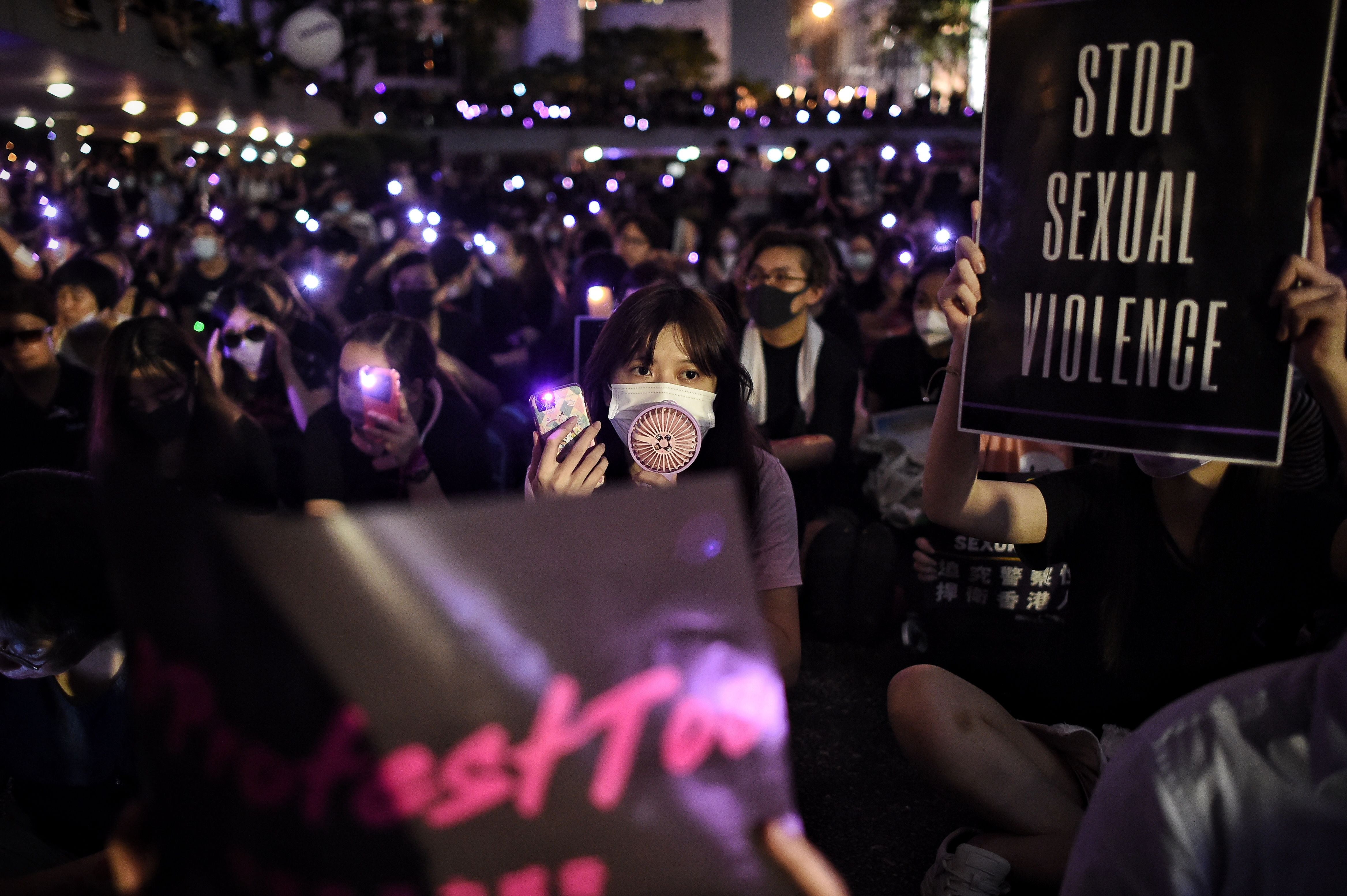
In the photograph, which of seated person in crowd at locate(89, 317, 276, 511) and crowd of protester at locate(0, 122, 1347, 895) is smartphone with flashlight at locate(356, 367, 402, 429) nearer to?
crowd of protester at locate(0, 122, 1347, 895)

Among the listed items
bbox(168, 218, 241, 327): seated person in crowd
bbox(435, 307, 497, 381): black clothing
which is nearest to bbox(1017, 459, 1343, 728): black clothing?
bbox(435, 307, 497, 381): black clothing

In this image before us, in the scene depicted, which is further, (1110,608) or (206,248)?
(206,248)

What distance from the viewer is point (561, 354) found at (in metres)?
5.75

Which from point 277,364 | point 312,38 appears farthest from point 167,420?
point 312,38

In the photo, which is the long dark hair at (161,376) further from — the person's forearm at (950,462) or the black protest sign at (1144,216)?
the black protest sign at (1144,216)

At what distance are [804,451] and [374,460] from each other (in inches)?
71.4

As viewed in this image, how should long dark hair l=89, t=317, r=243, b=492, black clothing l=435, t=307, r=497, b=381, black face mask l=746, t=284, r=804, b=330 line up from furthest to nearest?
black clothing l=435, t=307, r=497, b=381 → black face mask l=746, t=284, r=804, b=330 → long dark hair l=89, t=317, r=243, b=492

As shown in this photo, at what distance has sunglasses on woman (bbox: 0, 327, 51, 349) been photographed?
429cm

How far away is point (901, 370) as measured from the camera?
202 inches

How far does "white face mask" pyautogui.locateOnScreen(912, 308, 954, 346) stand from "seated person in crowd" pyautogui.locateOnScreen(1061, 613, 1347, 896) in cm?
399

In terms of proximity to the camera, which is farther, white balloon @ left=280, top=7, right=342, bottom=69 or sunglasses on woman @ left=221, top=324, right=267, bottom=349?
white balloon @ left=280, top=7, right=342, bottom=69

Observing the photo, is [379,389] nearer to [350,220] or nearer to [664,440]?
[664,440]

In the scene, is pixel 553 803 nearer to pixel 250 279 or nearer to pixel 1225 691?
pixel 1225 691

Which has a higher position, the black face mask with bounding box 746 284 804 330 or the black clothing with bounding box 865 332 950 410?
the black face mask with bounding box 746 284 804 330
